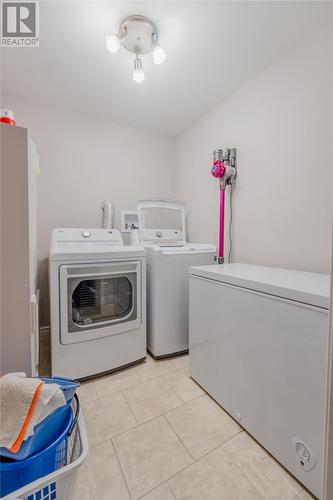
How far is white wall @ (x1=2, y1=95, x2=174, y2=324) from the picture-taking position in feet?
6.82

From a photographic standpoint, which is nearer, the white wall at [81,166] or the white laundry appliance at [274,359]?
the white laundry appliance at [274,359]

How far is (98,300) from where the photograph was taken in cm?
165

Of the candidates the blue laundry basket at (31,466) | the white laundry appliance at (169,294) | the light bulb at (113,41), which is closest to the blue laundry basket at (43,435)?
the blue laundry basket at (31,466)

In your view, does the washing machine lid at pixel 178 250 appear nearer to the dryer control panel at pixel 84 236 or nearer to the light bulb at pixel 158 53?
the dryer control panel at pixel 84 236

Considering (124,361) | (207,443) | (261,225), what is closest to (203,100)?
(261,225)

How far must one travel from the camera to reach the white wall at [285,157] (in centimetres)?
128

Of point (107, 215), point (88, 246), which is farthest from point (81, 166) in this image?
point (88, 246)

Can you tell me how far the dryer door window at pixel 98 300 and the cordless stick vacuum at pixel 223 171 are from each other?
81cm

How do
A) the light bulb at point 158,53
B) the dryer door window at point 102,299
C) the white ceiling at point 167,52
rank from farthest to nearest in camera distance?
the dryer door window at point 102,299 < the light bulb at point 158,53 < the white ceiling at point 167,52

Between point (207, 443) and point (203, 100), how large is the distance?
257cm

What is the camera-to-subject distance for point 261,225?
166 centimetres

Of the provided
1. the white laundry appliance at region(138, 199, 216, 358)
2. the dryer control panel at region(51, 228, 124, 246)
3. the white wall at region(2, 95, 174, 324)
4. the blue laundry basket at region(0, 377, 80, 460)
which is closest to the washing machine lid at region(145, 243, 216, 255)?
the white laundry appliance at region(138, 199, 216, 358)

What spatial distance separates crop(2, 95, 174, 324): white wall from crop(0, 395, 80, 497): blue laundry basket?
1713 millimetres

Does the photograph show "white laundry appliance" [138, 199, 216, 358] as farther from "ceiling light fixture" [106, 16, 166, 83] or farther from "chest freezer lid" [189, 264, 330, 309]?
"ceiling light fixture" [106, 16, 166, 83]
